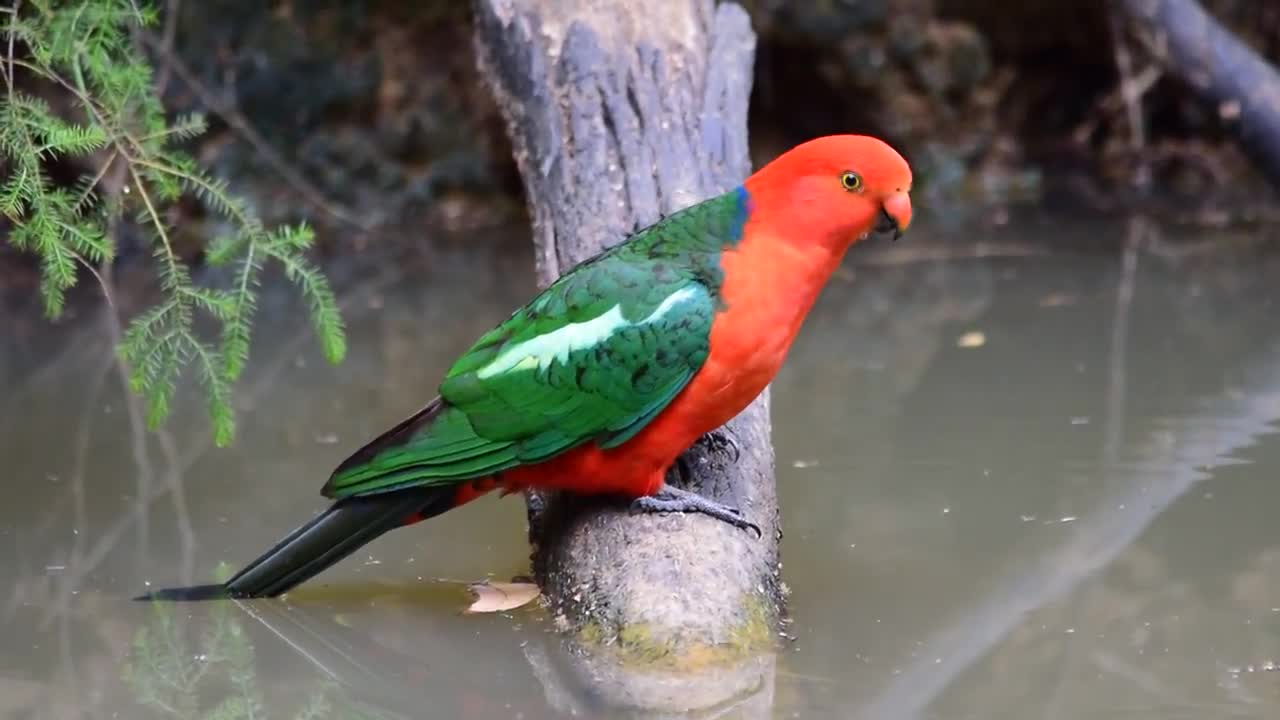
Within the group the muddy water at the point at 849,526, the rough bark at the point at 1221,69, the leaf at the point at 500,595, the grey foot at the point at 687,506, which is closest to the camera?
the muddy water at the point at 849,526

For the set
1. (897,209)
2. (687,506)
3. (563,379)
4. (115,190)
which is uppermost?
(115,190)

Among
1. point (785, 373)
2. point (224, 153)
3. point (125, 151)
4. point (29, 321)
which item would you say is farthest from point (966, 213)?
point (125, 151)

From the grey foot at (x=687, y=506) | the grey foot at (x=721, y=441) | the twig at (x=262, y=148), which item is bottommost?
the grey foot at (x=687, y=506)

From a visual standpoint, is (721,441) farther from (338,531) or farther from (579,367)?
(338,531)

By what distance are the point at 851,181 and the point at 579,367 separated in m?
0.57

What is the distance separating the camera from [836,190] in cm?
254

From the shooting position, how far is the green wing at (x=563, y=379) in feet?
8.27

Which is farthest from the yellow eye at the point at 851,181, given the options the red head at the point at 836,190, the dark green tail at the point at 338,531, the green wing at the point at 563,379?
the dark green tail at the point at 338,531

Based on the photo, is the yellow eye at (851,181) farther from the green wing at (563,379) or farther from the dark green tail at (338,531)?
the dark green tail at (338,531)

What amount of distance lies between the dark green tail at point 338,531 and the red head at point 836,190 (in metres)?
0.81

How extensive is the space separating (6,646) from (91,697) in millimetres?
286

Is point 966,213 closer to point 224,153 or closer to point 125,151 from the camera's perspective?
point 224,153

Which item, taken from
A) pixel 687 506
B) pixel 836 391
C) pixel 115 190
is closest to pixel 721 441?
pixel 687 506

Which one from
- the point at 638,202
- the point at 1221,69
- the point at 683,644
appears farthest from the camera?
the point at 1221,69
